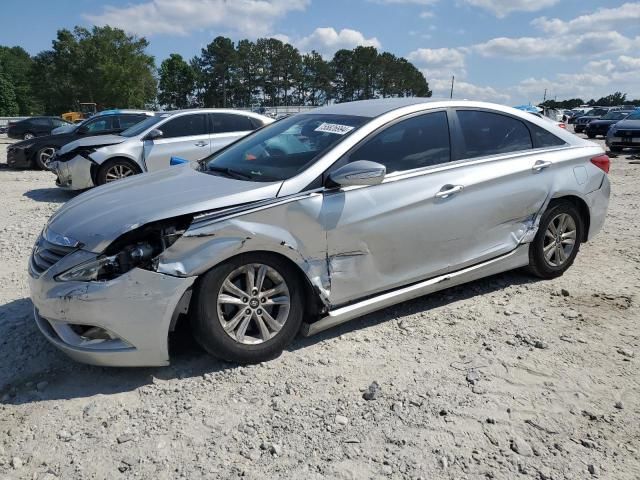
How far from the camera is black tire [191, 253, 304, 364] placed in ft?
10.3

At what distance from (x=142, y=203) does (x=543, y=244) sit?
331 centimetres

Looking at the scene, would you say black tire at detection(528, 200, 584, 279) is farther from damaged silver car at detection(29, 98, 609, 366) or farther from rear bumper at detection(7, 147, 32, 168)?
rear bumper at detection(7, 147, 32, 168)

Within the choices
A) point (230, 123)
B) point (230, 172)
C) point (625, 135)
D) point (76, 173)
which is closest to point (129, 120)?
point (76, 173)

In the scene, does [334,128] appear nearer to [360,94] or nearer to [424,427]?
[424,427]

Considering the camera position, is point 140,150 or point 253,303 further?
point 140,150

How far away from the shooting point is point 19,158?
45.2 feet

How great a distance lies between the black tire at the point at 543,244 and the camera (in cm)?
461

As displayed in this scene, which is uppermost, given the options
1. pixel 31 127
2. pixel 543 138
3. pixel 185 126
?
pixel 31 127

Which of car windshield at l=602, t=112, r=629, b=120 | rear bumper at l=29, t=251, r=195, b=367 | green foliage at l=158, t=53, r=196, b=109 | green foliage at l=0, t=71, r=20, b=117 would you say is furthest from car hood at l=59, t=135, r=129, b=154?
green foliage at l=158, t=53, r=196, b=109

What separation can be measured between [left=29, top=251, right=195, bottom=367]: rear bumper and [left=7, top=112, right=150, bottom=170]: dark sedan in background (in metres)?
11.4

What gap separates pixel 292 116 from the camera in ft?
15.1

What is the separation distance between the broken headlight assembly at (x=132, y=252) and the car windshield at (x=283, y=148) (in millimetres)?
740

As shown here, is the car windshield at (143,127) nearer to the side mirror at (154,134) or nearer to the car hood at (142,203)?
the side mirror at (154,134)

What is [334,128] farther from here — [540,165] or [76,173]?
[76,173]
